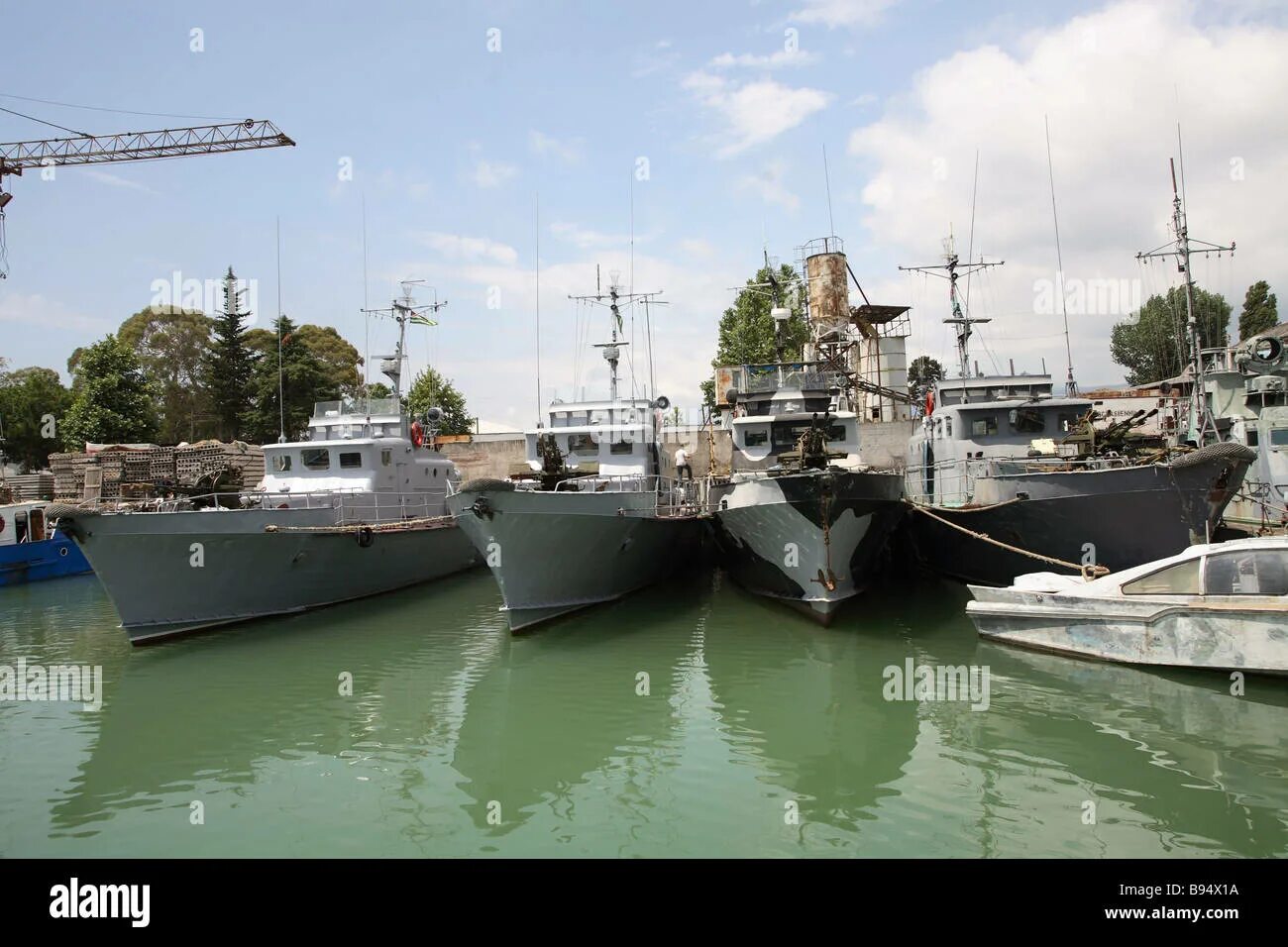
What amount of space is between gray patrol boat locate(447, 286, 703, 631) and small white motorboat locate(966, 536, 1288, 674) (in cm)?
663

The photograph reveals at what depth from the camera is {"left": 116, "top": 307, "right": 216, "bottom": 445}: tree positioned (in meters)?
45.5

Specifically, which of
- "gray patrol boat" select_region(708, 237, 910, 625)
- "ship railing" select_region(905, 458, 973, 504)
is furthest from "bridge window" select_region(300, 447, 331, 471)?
"ship railing" select_region(905, 458, 973, 504)

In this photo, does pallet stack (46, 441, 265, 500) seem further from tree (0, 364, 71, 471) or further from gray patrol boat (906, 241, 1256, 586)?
gray patrol boat (906, 241, 1256, 586)

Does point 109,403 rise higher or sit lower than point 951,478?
higher

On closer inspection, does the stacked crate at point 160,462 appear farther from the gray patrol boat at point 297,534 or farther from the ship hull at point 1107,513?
the ship hull at point 1107,513

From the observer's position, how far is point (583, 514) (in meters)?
12.7

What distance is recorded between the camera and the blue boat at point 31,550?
71.9ft

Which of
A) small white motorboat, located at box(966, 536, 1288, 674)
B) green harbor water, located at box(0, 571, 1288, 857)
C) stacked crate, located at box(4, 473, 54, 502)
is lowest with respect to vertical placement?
green harbor water, located at box(0, 571, 1288, 857)

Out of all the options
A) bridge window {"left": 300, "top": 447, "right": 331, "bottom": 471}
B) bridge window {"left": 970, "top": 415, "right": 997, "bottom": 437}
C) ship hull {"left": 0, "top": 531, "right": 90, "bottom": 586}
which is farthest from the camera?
ship hull {"left": 0, "top": 531, "right": 90, "bottom": 586}

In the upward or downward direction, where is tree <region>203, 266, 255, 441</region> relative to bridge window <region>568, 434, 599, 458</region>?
upward

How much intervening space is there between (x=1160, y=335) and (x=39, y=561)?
227ft

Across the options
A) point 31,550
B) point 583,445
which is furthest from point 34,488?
point 583,445

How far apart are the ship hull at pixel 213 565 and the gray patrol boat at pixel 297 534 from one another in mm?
19

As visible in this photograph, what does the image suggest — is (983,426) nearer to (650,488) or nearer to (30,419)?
(650,488)
